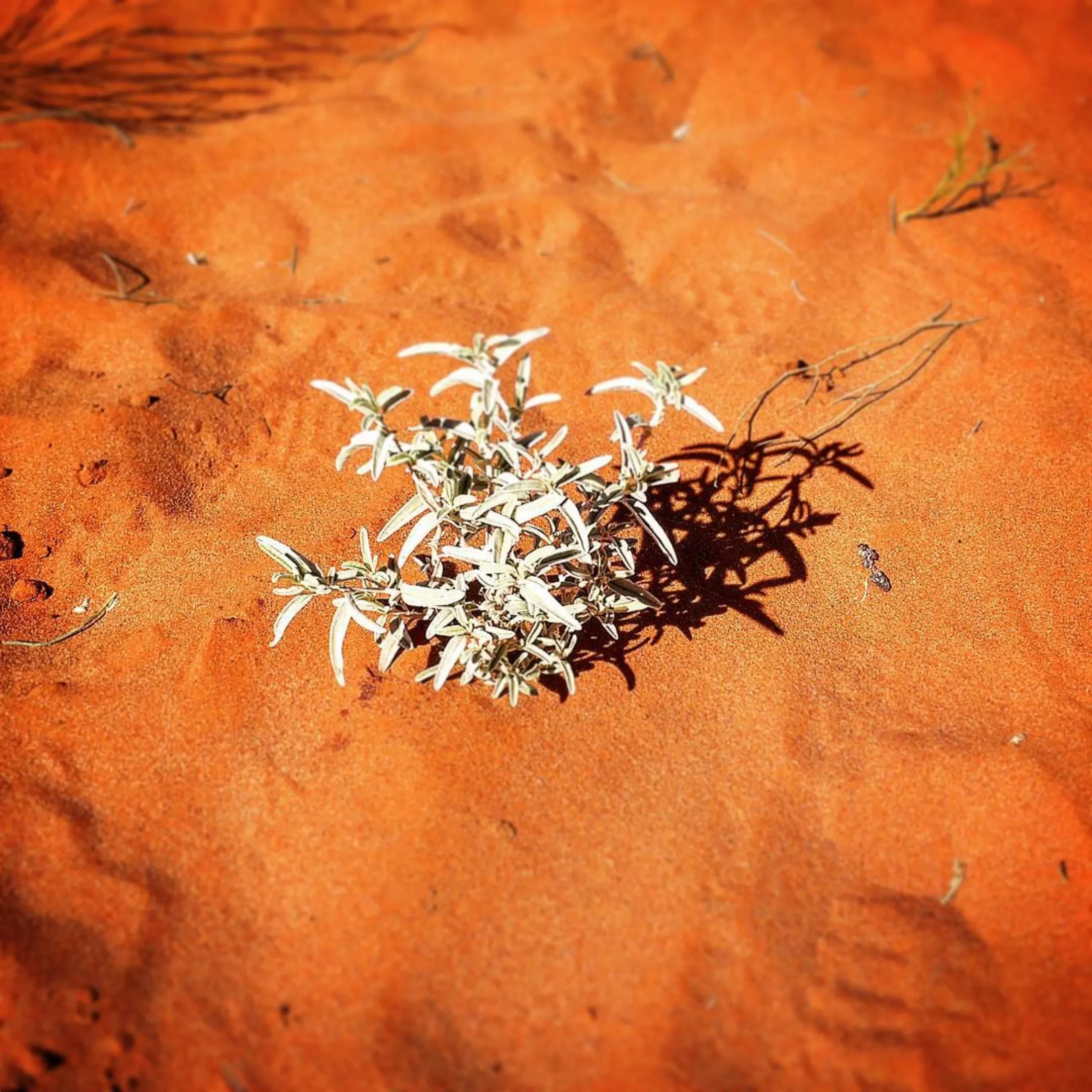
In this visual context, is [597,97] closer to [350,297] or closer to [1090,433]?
[350,297]

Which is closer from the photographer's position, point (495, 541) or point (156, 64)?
point (495, 541)

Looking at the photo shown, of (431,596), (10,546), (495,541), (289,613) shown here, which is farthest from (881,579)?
Answer: (10,546)

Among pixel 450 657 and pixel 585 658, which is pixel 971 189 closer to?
pixel 585 658

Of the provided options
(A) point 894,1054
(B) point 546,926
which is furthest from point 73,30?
(A) point 894,1054

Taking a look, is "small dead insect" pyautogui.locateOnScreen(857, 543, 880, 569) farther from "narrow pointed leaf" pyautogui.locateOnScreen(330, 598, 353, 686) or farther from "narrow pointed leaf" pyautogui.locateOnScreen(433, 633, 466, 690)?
"narrow pointed leaf" pyautogui.locateOnScreen(330, 598, 353, 686)

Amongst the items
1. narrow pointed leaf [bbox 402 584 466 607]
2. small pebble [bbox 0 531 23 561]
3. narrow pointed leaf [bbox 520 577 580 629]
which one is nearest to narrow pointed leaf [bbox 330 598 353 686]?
narrow pointed leaf [bbox 402 584 466 607]

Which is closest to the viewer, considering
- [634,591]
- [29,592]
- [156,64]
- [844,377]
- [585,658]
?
[634,591]
